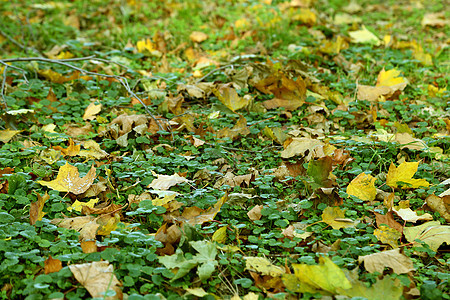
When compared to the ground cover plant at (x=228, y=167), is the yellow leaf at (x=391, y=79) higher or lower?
higher

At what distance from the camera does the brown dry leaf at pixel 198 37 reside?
4324mm

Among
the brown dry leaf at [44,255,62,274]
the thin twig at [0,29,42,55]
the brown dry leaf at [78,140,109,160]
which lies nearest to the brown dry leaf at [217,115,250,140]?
the brown dry leaf at [78,140,109,160]

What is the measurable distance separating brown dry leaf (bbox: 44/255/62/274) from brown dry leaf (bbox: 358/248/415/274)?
1233mm

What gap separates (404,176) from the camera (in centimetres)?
223

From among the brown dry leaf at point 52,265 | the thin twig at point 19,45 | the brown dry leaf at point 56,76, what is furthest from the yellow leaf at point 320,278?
the thin twig at point 19,45

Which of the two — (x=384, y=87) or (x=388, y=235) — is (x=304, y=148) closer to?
(x=388, y=235)

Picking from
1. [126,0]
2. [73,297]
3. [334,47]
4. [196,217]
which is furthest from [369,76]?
[126,0]

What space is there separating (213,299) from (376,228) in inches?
34.7

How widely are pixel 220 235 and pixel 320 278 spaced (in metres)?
0.50

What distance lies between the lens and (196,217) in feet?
6.64

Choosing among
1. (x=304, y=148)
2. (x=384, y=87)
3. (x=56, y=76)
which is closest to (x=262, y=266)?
(x=304, y=148)

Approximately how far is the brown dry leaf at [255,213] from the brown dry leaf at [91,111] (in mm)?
1473

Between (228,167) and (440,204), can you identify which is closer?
(440,204)

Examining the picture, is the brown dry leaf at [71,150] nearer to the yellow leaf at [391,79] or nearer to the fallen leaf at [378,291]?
the fallen leaf at [378,291]
